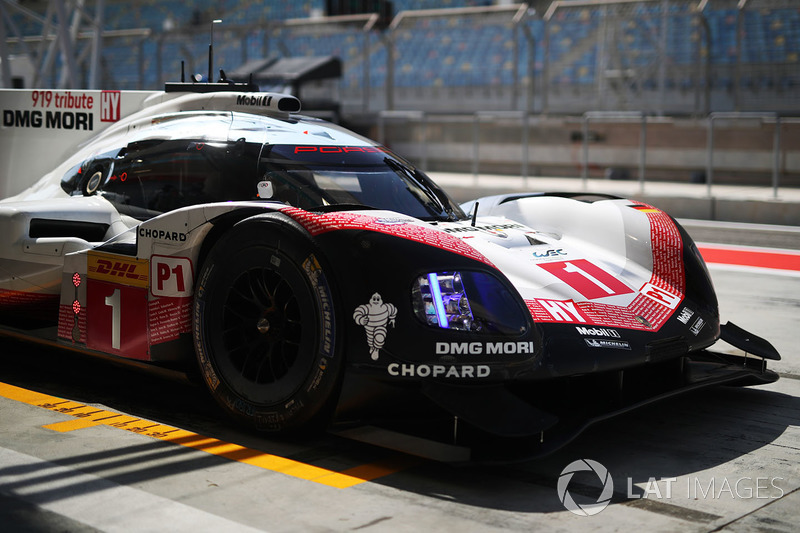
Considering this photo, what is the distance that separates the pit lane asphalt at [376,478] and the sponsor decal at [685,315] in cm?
46

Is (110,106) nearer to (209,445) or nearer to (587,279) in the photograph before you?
(209,445)

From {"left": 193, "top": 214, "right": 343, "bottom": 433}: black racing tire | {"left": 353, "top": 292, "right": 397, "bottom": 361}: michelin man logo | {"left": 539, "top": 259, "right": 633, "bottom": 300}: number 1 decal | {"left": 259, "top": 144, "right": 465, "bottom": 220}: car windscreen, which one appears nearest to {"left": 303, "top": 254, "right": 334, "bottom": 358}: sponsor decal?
{"left": 193, "top": 214, "right": 343, "bottom": 433}: black racing tire

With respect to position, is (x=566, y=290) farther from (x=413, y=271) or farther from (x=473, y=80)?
(x=473, y=80)

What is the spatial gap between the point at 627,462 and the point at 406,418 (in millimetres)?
884

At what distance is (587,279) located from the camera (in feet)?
13.9

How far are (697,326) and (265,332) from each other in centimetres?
187

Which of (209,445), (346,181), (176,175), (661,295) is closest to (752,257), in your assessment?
(661,295)

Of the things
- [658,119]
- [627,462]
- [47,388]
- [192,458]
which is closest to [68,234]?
[47,388]

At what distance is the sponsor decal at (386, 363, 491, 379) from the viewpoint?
3.46 m

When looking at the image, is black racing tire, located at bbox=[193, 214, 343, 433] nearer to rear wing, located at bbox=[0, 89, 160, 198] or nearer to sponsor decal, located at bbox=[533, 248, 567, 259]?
sponsor decal, located at bbox=[533, 248, 567, 259]

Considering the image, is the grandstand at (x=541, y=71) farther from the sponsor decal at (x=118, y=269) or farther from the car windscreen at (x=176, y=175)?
the sponsor decal at (x=118, y=269)

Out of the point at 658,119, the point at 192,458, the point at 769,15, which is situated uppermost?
the point at 769,15

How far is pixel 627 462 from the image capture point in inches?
148

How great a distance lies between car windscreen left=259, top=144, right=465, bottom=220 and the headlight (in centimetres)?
74
